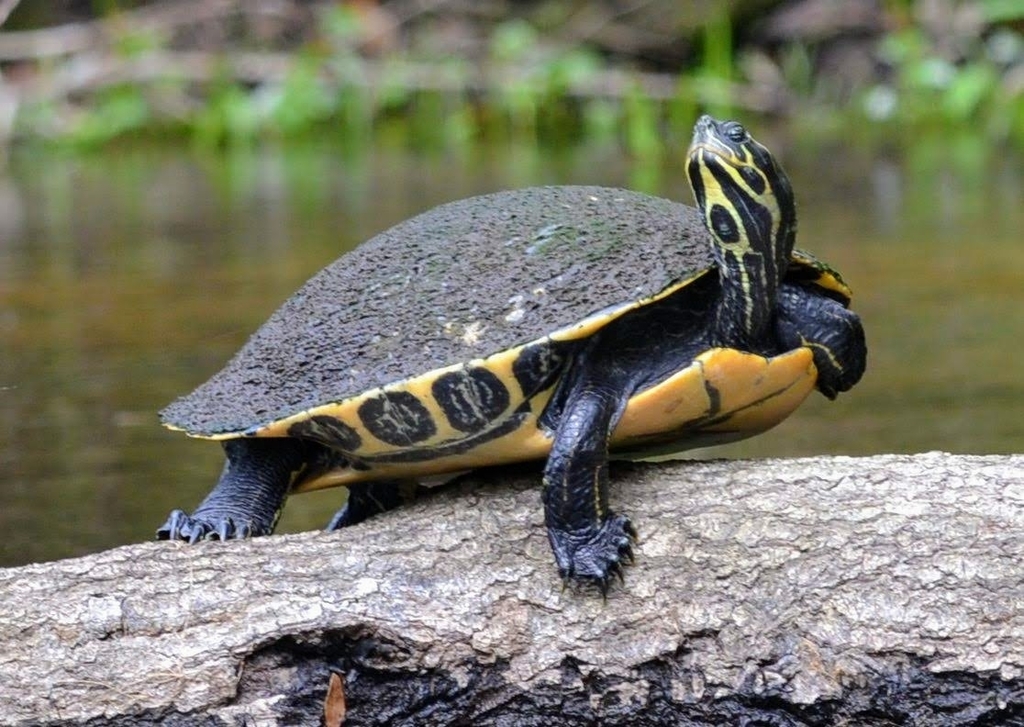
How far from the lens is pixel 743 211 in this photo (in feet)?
8.03

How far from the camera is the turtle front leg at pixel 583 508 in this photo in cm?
240

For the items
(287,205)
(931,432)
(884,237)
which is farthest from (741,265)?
(287,205)

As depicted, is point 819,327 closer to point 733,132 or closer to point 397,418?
point 733,132

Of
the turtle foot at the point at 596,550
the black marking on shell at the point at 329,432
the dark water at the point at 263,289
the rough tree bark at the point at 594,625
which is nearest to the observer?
the rough tree bark at the point at 594,625

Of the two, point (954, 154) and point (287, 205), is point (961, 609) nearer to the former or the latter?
point (287, 205)

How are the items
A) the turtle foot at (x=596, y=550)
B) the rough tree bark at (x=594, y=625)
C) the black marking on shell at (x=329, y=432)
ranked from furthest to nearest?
the black marking on shell at (x=329, y=432) → the turtle foot at (x=596, y=550) → the rough tree bark at (x=594, y=625)

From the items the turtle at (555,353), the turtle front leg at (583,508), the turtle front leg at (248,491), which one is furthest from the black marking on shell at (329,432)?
the turtle front leg at (583,508)

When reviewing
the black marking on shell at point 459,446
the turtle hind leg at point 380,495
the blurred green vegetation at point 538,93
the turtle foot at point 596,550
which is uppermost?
the black marking on shell at point 459,446

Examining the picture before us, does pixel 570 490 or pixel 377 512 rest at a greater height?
pixel 570 490

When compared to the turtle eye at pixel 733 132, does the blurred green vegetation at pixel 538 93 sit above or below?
below

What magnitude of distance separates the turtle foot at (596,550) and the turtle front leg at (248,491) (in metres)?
0.58

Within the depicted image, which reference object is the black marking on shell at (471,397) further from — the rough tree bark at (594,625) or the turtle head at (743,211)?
the turtle head at (743,211)

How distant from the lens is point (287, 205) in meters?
8.90

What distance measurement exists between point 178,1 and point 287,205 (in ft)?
18.6
